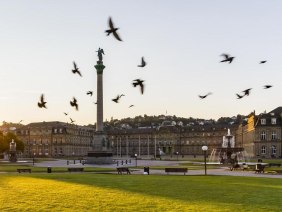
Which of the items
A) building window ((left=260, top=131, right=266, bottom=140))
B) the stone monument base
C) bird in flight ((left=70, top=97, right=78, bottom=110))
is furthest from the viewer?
building window ((left=260, top=131, right=266, bottom=140))

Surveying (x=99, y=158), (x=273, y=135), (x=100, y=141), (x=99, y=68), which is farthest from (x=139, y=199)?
(x=273, y=135)

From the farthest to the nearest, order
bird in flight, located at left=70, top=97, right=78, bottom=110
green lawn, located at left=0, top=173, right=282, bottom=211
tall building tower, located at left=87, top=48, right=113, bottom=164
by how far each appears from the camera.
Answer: tall building tower, located at left=87, top=48, right=113, bottom=164 < green lawn, located at left=0, top=173, right=282, bottom=211 < bird in flight, located at left=70, top=97, right=78, bottom=110

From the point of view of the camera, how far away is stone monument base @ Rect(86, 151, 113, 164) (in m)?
81.7

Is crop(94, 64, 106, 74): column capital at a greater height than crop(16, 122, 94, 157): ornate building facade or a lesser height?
greater

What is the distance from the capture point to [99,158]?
270 feet

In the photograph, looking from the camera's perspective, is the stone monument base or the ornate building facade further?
the ornate building facade

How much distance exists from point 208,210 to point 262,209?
2.43m

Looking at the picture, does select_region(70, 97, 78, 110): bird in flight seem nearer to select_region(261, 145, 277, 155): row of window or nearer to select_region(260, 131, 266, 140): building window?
select_region(261, 145, 277, 155): row of window

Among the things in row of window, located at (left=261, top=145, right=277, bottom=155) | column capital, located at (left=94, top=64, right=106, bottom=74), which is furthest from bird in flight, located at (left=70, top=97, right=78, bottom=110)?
row of window, located at (left=261, top=145, right=277, bottom=155)

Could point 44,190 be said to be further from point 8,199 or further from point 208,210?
point 208,210

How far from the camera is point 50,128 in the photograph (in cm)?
19262

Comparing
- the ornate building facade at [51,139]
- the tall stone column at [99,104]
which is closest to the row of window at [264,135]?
the tall stone column at [99,104]

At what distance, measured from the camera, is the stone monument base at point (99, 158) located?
8169 cm

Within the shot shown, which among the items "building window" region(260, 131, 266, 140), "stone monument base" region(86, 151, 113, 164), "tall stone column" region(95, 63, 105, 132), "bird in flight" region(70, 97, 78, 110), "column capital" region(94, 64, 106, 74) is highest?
"column capital" region(94, 64, 106, 74)
